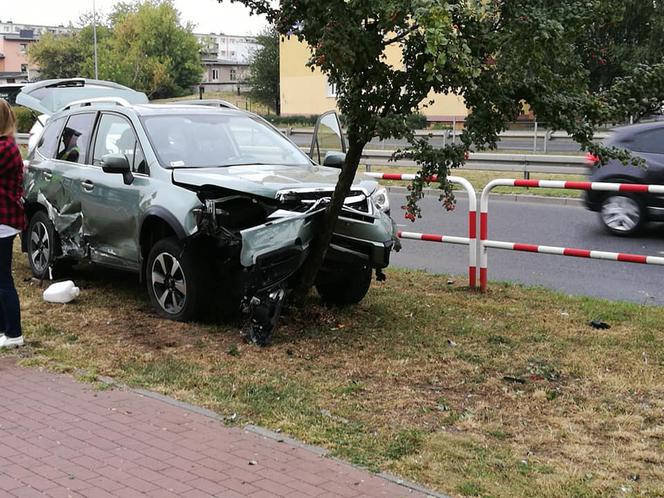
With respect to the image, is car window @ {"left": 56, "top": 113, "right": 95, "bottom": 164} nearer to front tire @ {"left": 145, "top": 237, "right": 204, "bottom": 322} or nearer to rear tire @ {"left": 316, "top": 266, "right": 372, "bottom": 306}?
front tire @ {"left": 145, "top": 237, "right": 204, "bottom": 322}

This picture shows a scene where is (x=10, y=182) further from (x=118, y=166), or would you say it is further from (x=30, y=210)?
(x=30, y=210)

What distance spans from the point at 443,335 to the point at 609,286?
10.7ft

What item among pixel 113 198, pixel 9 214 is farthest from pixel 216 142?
pixel 9 214

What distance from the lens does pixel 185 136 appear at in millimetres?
7922

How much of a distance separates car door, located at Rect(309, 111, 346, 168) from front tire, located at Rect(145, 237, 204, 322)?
86.3 inches

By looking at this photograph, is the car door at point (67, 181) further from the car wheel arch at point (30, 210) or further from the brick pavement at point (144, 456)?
the brick pavement at point (144, 456)

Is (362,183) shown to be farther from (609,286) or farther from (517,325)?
(609,286)

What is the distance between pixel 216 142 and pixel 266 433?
12.4 feet

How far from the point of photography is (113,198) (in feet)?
25.8

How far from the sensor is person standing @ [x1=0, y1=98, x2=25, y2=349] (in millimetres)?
6633

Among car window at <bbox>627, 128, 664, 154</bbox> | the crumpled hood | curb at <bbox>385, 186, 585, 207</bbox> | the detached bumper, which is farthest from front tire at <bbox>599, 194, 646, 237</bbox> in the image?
the detached bumper

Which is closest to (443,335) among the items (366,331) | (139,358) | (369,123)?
(366,331)

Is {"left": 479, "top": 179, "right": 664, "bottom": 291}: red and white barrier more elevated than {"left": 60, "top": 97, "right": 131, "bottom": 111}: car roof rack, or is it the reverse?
{"left": 60, "top": 97, "right": 131, "bottom": 111}: car roof rack

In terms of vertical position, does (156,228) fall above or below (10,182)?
below
